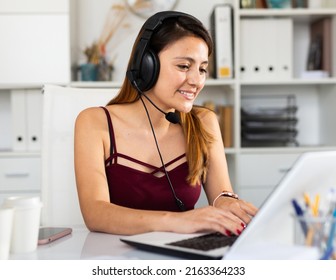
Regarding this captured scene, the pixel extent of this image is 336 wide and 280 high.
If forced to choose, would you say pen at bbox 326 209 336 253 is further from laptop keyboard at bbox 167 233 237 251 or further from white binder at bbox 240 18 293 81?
white binder at bbox 240 18 293 81

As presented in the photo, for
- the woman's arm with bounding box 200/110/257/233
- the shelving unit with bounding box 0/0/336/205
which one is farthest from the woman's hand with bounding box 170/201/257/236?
the shelving unit with bounding box 0/0/336/205

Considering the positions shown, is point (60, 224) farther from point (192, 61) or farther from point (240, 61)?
point (240, 61)

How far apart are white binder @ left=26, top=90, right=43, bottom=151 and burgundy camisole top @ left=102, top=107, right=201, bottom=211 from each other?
4.59ft

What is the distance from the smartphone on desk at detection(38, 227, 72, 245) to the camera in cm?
93

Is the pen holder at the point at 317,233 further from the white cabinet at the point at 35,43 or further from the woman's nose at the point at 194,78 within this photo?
the white cabinet at the point at 35,43

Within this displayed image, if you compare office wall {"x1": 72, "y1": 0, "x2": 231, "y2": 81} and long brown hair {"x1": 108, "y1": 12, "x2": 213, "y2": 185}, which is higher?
office wall {"x1": 72, "y1": 0, "x2": 231, "y2": 81}

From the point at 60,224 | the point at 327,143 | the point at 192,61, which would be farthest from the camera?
the point at 327,143

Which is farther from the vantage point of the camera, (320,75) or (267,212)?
(320,75)

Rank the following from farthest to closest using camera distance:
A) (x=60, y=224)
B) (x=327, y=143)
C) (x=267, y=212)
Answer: (x=327, y=143) → (x=60, y=224) → (x=267, y=212)

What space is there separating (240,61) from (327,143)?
0.68 meters

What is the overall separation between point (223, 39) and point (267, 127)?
20.4 inches

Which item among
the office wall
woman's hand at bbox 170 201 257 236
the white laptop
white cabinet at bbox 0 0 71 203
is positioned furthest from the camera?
the office wall
